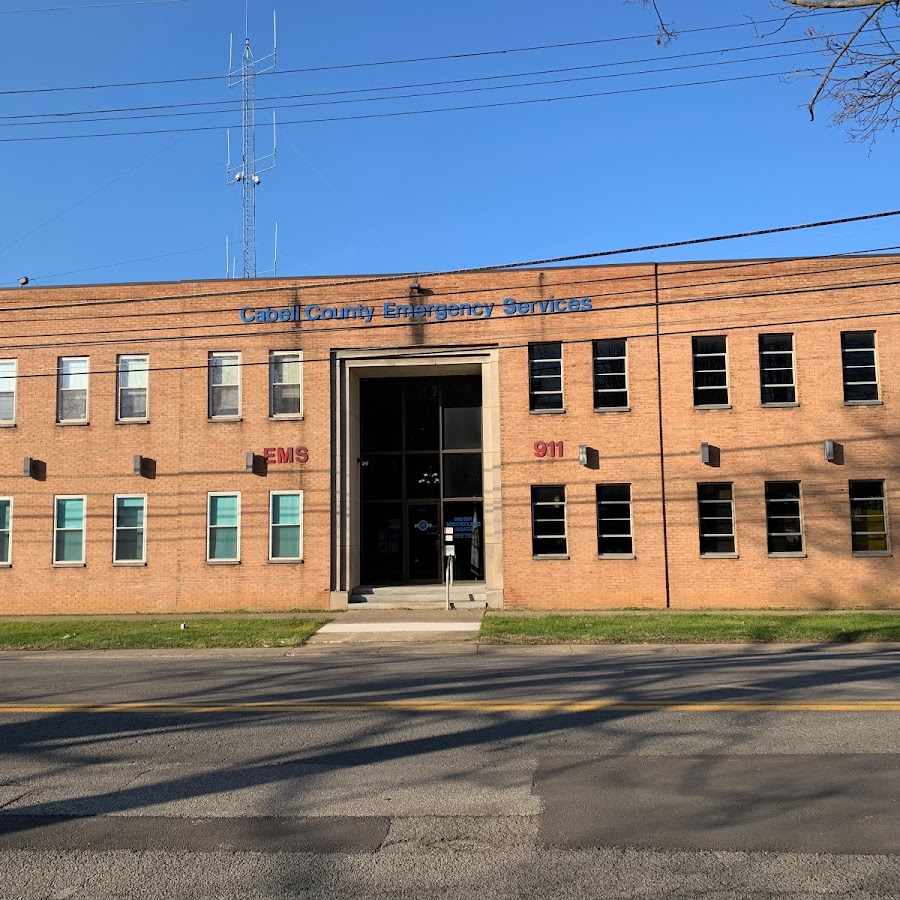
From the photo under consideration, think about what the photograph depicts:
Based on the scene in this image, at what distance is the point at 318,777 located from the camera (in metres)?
6.49

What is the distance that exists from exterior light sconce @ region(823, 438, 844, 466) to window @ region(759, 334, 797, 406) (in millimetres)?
1381

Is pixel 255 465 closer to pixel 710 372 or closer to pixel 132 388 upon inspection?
pixel 132 388

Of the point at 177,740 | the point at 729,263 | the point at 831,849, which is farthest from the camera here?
the point at 729,263

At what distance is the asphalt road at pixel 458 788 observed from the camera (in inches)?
183

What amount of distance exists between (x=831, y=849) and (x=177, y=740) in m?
5.53

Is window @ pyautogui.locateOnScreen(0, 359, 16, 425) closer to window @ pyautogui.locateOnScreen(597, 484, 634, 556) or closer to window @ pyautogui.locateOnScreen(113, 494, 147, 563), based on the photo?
window @ pyautogui.locateOnScreen(113, 494, 147, 563)

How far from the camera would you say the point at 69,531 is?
72.2 ft

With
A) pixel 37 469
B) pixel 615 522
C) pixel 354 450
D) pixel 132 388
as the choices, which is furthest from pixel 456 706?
pixel 37 469

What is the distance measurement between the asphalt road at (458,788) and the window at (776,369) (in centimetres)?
1139

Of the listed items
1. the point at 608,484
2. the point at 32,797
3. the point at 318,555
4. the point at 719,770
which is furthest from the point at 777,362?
the point at 32,797

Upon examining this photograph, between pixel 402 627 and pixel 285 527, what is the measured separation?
5.36 meters

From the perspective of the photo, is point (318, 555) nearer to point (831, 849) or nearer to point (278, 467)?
point (278, 467)

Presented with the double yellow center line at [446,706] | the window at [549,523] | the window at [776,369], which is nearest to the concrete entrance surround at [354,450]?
the window at [549,523]

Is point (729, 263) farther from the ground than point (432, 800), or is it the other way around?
point (729, 263)
